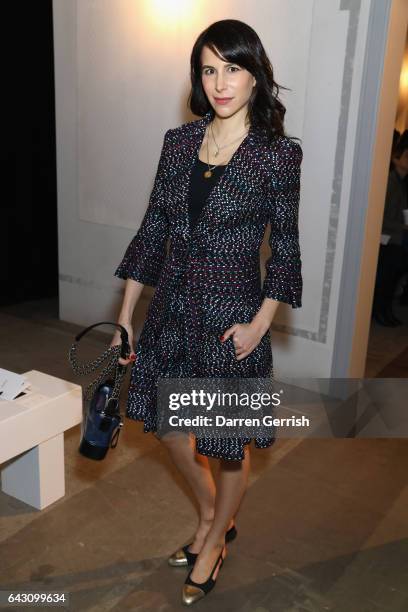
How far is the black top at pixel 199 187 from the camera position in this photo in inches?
71.7

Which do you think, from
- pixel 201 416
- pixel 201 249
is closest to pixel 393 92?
pixel 201 249

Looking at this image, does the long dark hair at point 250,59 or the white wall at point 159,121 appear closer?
the long dark hair at point 250,59

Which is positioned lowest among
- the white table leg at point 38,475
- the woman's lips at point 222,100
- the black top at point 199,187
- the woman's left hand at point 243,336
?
the white table leg at point 38,475

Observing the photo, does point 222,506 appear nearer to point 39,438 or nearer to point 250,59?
point 39,438

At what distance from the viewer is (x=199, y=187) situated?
1839 mm

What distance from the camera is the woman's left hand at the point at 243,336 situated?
1817 millimetres

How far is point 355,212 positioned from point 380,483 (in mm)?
1374

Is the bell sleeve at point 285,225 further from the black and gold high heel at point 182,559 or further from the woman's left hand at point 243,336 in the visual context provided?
the black and gold high heel at point 182,559

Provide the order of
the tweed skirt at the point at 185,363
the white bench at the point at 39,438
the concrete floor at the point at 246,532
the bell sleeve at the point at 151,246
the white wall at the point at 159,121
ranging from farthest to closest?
1. the white wall at the point at 159,121
2. the white bench at the point at 39,438
3. the concrete floor at the point at 246,532
4. the bell sleeve at the point at 151,246
5. the tweed skirt at the point at 185,363

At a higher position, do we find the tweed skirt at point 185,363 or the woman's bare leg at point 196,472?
the tweed skirt at point 185,363

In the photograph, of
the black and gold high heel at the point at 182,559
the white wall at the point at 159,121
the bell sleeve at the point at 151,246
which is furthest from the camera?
the white wall at the point at 159,121

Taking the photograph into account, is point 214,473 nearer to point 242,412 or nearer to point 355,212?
point 242,412

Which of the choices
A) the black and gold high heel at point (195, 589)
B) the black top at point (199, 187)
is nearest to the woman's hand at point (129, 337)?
the black top at point (199, 187)

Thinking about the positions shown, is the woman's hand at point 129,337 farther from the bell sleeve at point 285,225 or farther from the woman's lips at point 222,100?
→ the woman's lips at point 222,100
